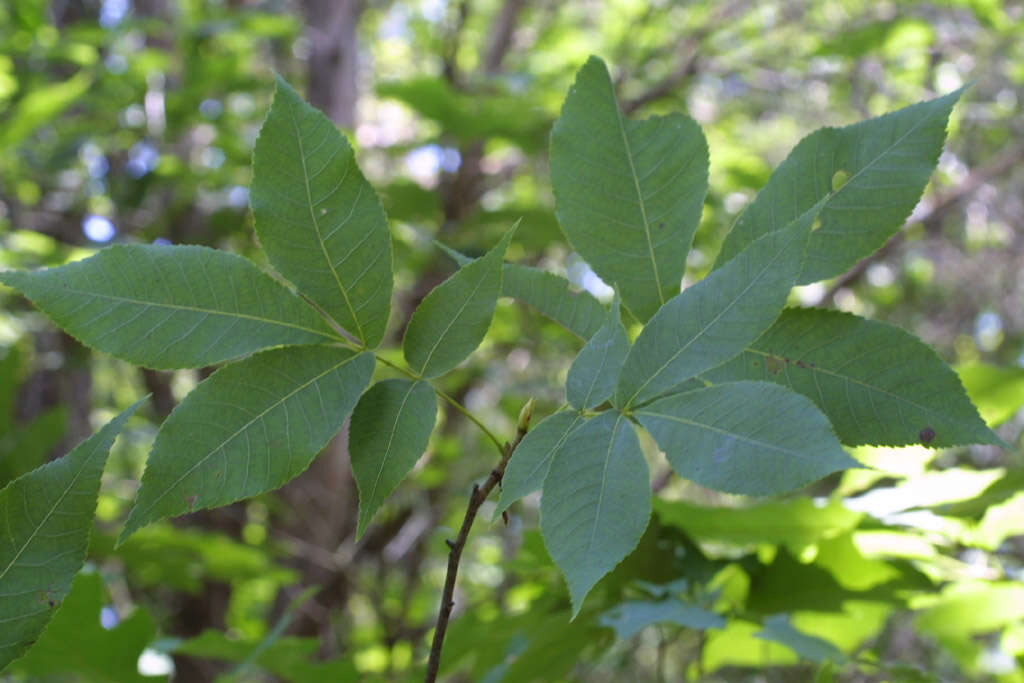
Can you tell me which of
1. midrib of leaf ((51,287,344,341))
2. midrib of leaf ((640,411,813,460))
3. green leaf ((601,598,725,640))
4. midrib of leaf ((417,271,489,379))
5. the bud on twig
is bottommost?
green leaf ((601,598,725,640))

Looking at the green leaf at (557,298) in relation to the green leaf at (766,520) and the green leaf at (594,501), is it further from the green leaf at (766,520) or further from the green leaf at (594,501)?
the green leaf at (766,520)

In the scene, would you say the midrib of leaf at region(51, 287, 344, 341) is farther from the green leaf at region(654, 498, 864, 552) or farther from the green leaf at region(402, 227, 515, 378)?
the green leaf at region(654, 498, 864, 552)

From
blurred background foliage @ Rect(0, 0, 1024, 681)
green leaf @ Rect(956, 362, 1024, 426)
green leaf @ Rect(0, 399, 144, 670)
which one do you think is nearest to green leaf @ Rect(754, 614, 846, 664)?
blurred background foliage @ Rect(0, 0, 1024, 681)

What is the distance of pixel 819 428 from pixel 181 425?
312 millimetres

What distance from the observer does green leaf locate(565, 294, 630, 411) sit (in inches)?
17.8

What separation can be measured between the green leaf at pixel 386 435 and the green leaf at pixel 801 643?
38 cm

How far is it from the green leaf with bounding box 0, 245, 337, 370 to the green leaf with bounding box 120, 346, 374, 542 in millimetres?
16

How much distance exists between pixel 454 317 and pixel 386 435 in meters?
0.08

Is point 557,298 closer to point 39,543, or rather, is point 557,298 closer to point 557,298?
point 557,298

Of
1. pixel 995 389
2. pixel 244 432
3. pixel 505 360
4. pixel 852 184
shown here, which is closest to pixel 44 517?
pixel 244 432

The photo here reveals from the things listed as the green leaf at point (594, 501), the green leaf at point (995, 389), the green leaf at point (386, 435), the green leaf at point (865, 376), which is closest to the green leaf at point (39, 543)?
Answer: the green leaf at point (386, 435)

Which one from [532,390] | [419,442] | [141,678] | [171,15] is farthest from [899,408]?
[171,15]

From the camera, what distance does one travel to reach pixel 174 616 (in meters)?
2.37

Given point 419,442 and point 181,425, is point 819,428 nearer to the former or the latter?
point 419,442
